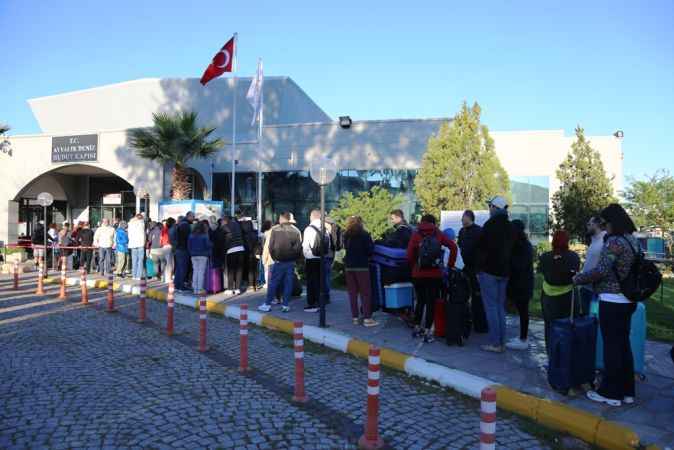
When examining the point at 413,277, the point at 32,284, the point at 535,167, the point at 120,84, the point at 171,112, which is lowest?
the point at 32,284

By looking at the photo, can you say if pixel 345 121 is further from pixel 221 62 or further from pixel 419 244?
pixel 419 244

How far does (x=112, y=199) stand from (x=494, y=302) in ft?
95.6

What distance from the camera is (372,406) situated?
400 centimetres

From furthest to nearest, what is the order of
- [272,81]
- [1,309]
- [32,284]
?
[272,81] → [32,284] → [1,309]

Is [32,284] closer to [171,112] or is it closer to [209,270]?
[209,270]

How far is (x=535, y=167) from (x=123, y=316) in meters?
20.2

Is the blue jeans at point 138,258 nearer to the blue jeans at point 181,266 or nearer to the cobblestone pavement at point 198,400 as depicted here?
the blue jeans at point 181,266

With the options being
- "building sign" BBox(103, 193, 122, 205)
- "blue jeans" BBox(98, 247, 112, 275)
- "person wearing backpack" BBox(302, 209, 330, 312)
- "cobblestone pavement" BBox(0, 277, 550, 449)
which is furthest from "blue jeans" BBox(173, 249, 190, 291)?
"building sign" BBox(103, 193, 122, 205)

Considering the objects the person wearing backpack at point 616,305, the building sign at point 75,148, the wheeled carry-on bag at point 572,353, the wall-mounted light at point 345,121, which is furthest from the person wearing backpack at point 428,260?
the building sign at point 75,148

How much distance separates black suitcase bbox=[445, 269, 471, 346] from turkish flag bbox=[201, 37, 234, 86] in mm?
16439

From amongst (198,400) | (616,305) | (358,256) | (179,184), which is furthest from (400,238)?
(179,184)

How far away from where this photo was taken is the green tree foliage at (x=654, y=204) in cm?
2773

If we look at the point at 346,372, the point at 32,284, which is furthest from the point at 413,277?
the point at 32,284

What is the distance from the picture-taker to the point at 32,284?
51.0ft
